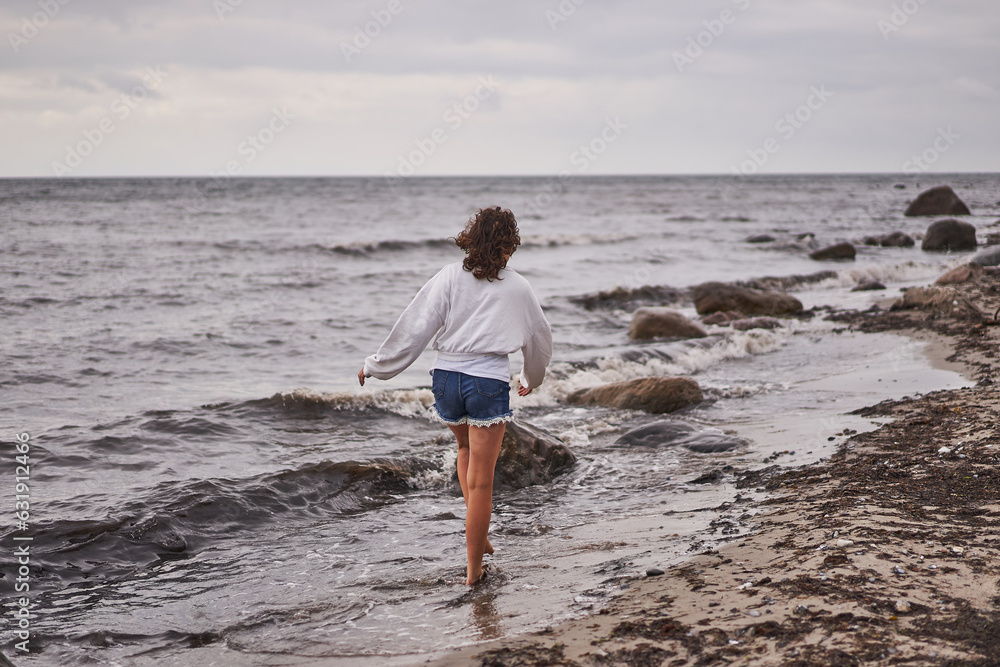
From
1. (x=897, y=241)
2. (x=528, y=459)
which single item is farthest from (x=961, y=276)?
(x=897, y=241)

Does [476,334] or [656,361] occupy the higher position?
[476,334]

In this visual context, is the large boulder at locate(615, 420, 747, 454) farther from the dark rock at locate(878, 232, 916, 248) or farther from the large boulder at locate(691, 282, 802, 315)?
the dark rock at locate(878, 232, 916, 248)

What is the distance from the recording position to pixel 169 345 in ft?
37.9

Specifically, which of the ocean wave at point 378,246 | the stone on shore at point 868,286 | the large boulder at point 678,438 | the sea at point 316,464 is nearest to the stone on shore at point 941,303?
the sea at point 316,464

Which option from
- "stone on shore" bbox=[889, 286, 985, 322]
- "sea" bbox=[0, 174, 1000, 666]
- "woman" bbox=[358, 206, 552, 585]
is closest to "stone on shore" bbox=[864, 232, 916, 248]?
"sea" bbox=[0, 174, 1000, 666]

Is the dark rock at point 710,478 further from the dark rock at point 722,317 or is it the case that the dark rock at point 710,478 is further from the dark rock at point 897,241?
the dark rock at point 897,241

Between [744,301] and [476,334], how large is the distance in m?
12.2

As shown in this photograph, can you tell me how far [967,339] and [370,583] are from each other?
8648 millimetres

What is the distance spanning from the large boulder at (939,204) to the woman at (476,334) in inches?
1647

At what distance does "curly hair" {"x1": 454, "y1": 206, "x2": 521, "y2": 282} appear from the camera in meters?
3.94

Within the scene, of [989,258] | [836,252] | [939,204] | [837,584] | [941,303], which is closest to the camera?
[837,584]

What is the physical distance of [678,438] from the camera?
283 inches

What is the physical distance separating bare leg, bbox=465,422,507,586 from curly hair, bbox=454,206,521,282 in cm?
87

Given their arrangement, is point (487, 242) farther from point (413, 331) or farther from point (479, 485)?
point (479, 485)
